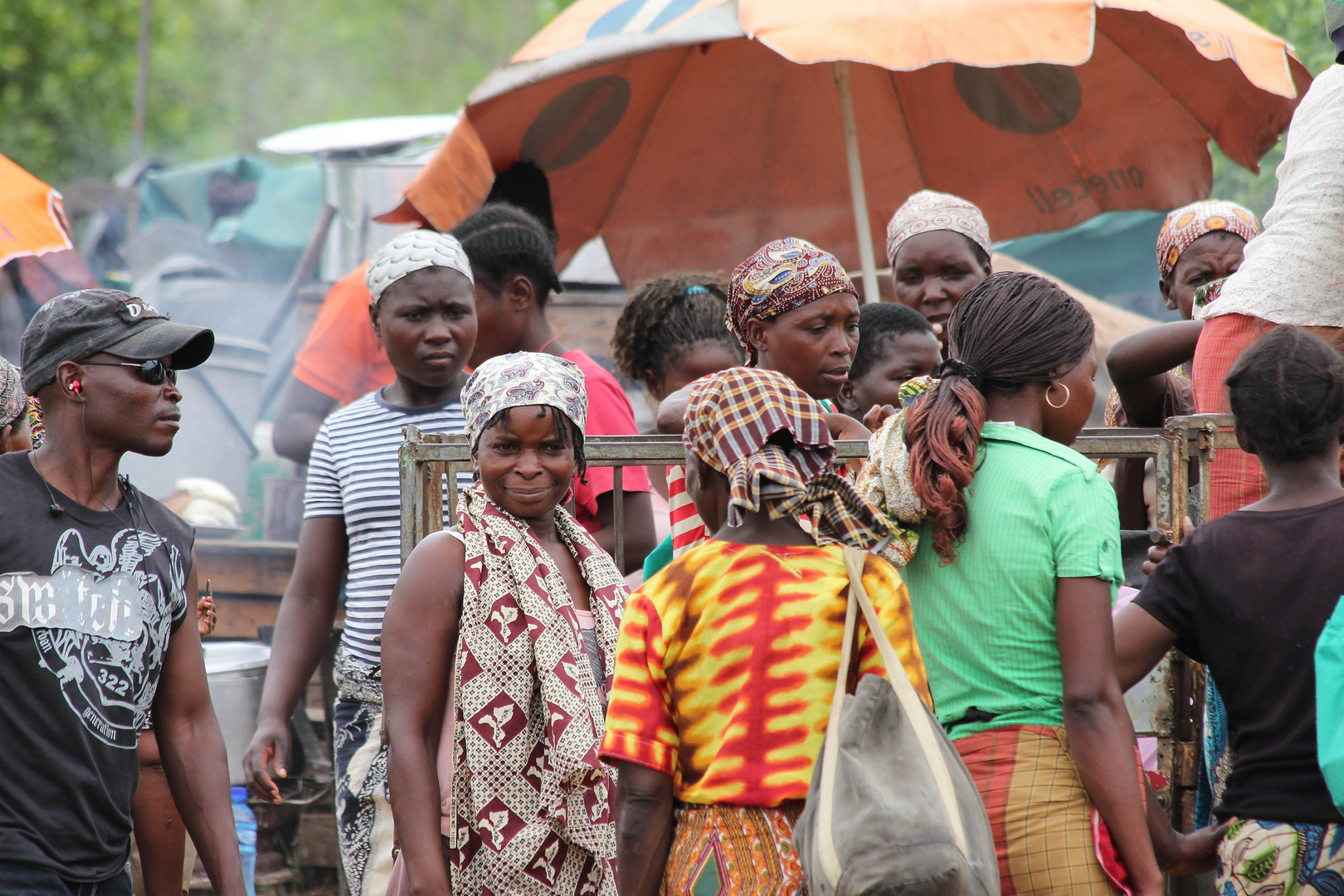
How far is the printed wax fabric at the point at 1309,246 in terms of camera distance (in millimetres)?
3146

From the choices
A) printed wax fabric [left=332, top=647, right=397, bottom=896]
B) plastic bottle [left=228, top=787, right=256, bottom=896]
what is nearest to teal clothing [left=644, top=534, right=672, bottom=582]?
printed wax fabric [left=332, top=647, right=397, bottom=896]

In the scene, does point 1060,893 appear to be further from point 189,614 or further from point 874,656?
point 189,614

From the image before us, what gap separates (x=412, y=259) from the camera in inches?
154

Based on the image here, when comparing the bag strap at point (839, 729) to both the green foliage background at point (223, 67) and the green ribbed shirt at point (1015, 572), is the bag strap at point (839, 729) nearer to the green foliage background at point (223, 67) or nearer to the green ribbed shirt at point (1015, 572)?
the green ribbed shirt at point (1015, 572)

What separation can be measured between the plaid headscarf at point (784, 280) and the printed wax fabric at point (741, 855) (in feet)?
4.67

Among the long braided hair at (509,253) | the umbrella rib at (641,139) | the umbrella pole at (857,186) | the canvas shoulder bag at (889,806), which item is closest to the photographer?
the canvas shoulder bag at (889,806)

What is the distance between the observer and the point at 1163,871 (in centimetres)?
263

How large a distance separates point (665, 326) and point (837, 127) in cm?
225

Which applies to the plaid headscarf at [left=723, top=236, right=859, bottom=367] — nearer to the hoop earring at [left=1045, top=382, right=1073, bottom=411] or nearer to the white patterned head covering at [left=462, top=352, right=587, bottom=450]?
the white patterned head covering at [left=462, top=352, right=587, bottom=450]

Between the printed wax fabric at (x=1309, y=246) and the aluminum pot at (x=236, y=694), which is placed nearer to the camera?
the printed wax fabric at (x=1309, y=246)

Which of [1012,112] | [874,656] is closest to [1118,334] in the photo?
[1012,112]

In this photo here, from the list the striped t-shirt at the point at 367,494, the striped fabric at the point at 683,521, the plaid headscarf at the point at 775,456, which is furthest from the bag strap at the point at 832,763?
the striped t-shirt at the point at 367,494

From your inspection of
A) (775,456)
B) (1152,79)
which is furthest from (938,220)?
(775,456)

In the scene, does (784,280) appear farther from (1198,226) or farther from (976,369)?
(1198,226)
